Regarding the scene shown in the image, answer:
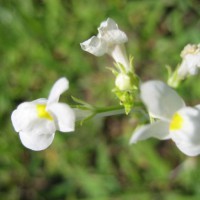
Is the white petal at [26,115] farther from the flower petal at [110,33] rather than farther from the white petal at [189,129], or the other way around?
the white petal at [189,129]

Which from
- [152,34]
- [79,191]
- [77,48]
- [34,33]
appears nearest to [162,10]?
[152,34]

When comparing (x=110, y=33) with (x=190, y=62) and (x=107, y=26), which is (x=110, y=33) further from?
(x=190, y=62)

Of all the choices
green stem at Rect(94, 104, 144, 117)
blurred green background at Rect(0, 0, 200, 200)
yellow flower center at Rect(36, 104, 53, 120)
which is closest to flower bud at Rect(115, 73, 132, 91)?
green stem at Rect(94, 104, 144, 117)

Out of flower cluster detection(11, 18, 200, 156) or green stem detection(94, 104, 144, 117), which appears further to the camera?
green stem detection(94, 104, 144, 117)

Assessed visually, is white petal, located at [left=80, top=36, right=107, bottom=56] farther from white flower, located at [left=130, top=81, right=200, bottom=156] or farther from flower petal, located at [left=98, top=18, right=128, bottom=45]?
white flower, located at [left=130, top=81, right=200, bottom=156]

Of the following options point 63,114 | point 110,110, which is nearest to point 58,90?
point 63,114

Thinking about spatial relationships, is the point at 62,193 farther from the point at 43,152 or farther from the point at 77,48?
the point at 77,48
